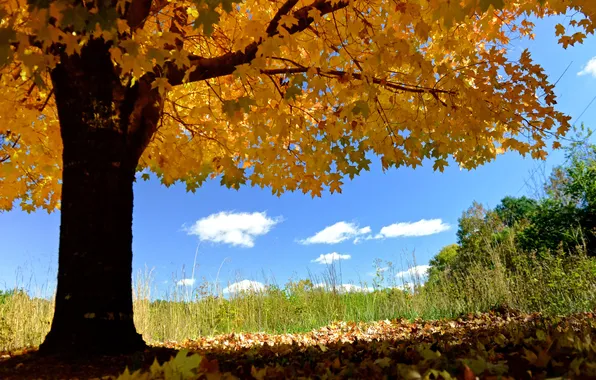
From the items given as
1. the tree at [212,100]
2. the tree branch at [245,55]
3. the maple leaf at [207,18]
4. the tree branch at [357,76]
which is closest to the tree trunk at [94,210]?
the tree at [212,100]

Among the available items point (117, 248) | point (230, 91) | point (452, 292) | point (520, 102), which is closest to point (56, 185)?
point (230, 91)

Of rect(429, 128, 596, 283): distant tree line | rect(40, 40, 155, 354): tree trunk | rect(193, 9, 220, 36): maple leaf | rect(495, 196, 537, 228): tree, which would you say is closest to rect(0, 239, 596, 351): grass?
rect(429, 128, 596, 283): distant tree line

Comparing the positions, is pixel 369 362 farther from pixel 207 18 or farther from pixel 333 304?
pixel 333 304

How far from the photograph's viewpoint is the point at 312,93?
3.85m

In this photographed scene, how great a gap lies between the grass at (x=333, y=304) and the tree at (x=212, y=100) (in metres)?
1.85

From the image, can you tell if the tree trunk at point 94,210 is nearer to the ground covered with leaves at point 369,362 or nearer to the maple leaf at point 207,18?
the ground covered with leaves at point 369,362

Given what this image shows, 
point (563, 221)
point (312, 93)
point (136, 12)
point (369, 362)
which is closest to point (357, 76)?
point (312, 93)

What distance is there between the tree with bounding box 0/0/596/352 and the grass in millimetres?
1849

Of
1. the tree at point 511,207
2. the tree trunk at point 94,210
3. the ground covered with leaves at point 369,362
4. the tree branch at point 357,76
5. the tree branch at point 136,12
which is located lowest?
the ground covered with leaves at point 369,362

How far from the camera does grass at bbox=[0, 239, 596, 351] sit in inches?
251

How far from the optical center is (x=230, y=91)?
5215 millimetres

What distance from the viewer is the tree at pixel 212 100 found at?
126 inches

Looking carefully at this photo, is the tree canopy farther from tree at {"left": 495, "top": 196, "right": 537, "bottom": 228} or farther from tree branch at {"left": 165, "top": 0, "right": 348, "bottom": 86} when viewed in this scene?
tree at {"left": 495, "top": 196, "right": 537, "bottom": 228}

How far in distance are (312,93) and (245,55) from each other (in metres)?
0.64
